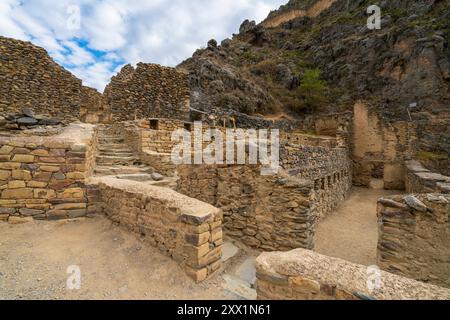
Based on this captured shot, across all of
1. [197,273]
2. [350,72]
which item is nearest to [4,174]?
[197,273]

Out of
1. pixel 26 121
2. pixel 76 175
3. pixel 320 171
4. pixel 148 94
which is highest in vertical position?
pixel 148 94

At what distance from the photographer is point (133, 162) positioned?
6.66 meters

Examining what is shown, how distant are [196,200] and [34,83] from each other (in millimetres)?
9405

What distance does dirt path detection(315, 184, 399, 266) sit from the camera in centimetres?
582

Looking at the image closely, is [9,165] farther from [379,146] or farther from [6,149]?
[379,146]

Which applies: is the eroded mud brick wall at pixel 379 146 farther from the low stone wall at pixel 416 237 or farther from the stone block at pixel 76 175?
the stone block at pixel 76 175

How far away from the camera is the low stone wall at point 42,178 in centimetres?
346

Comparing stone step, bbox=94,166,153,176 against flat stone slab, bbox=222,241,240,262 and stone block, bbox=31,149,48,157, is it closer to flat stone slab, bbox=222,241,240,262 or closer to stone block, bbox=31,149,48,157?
stone block, bbox=31,149,48,157

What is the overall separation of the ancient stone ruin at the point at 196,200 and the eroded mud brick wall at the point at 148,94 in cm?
10

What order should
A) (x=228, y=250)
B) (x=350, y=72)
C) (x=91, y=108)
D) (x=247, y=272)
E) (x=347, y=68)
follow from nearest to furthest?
(x=247, y=272) → (x=228, y=250) → (x=91, y=108) → (x=350, y=72) → (x=347, y=68)

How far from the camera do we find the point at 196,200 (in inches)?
123

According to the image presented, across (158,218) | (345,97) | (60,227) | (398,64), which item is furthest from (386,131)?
(60,227)

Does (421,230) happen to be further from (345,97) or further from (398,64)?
(398,64)
